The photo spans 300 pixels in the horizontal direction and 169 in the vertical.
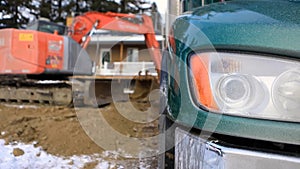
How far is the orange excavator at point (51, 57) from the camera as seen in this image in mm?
6648

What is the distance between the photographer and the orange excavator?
665cm

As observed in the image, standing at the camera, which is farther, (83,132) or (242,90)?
(83,132)

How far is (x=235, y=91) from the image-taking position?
3.10 ft

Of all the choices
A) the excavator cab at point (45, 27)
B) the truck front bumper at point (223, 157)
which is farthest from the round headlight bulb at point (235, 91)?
the excavator cab at point (45, 27)

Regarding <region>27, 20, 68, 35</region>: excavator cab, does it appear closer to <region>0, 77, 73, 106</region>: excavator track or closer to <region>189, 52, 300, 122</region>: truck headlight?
<region>0, 77, 73, 106</region>: excavator track

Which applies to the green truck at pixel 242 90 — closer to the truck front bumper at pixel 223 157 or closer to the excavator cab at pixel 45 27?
the truck front bumper at pixel 223 157

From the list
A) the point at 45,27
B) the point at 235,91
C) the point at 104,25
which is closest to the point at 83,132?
the point at 235,91

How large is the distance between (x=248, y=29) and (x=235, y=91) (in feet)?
0.65

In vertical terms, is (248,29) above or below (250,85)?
above

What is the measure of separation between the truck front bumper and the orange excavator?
6.22 m

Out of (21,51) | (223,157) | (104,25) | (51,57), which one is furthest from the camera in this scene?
(104,25)

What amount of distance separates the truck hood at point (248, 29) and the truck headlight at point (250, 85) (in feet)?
0.11

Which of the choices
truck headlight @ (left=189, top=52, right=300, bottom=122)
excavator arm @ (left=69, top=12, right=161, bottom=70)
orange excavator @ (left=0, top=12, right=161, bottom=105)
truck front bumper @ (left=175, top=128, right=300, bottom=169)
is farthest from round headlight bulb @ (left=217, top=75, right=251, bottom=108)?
excavator arm @ (left=69, top=12, right=161, bottom=70)

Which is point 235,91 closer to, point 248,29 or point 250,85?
point 250,85
